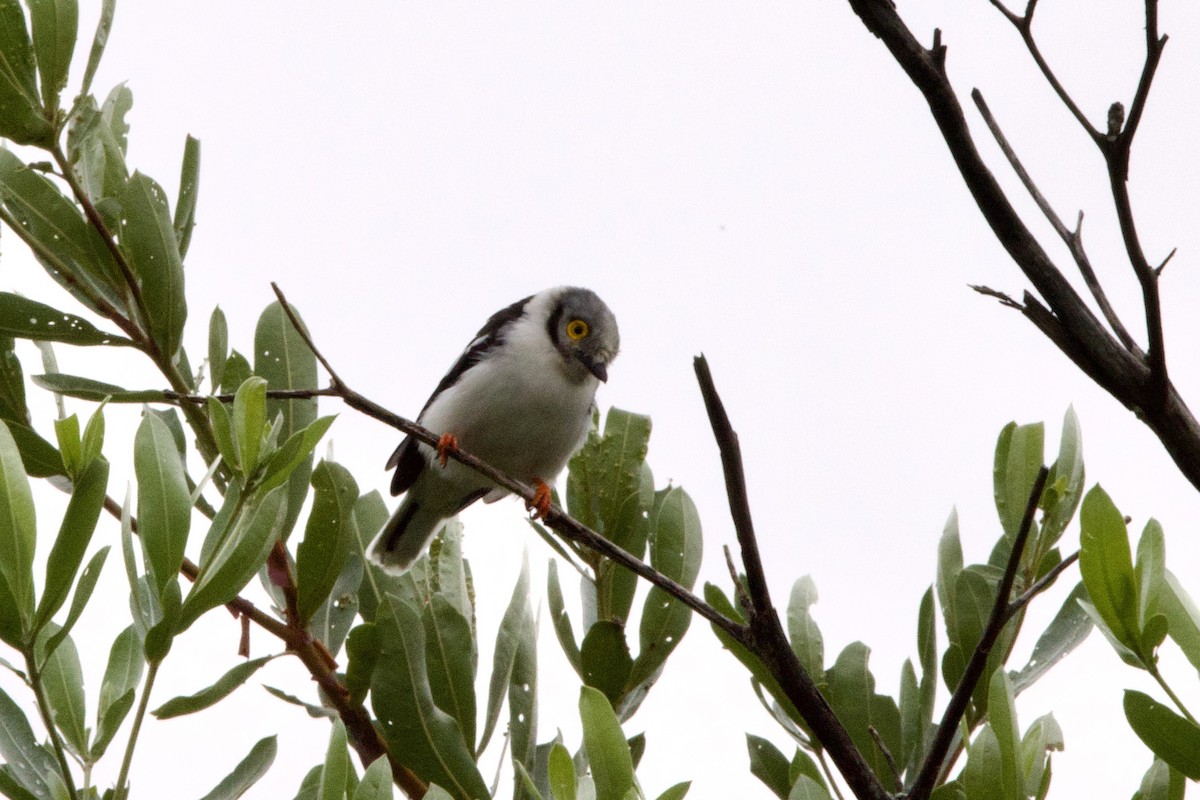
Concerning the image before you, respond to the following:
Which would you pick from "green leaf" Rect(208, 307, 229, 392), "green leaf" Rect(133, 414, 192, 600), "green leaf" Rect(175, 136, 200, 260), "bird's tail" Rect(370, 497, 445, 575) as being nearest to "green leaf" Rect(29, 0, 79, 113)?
"green leaf" Rect(175, 136, 200, 260)

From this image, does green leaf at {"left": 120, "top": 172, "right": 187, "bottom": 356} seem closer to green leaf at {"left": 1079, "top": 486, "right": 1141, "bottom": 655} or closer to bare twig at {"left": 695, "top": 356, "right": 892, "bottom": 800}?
bare twig at {"left": 695, "top": 356, "right": 892, "bottom": 800}

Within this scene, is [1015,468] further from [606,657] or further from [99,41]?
[99,41]

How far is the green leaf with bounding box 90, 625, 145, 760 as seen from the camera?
2076mm

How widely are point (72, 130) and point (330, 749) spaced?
1829 millimetres

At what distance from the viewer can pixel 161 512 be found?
6.60 feet

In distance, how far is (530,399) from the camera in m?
5.77

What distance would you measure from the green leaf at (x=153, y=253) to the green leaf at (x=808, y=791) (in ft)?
6.03

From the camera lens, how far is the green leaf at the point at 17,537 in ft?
6.21

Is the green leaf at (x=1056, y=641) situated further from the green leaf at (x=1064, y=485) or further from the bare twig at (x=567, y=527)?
the bare twig at (x=567, y=527)

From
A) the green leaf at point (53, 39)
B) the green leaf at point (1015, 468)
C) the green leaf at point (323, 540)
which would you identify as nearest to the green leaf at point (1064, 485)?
the green leaf at point (1015, 468)

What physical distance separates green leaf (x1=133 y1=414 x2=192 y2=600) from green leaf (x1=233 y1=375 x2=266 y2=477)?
14cm

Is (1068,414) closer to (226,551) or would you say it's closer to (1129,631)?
(1129,631)

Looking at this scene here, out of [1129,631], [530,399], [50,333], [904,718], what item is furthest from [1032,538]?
[530,399]

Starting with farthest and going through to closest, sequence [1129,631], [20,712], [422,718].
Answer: [422,718] < [20,712] < [1129,631]
